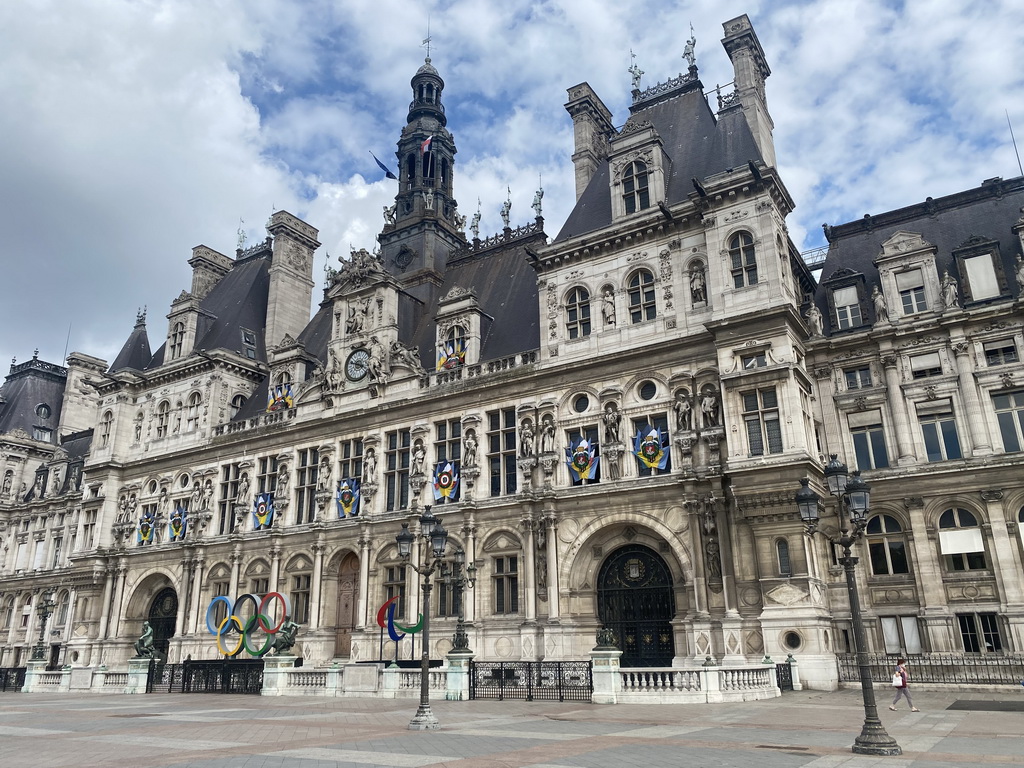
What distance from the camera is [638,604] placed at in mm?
30609

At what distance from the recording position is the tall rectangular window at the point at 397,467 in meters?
37.4

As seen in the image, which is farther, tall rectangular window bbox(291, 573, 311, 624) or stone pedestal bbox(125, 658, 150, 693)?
tall rectangular window bbox(291, 573, 311, 624)

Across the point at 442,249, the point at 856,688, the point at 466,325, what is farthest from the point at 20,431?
the point at 856,688

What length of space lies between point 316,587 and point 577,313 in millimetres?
18165

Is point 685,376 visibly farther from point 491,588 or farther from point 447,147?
point 447,147

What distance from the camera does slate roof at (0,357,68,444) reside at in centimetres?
6619

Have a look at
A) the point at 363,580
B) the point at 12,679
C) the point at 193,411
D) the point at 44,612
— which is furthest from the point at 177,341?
the point at 363,580

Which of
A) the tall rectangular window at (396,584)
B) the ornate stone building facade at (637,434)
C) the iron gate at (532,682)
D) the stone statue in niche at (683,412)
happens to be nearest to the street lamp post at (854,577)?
the iron gate at (532,682)

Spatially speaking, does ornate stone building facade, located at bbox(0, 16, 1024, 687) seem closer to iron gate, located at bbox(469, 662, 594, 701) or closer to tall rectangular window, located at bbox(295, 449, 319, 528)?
tall rectangular window, located at bbox(295, 449, 319, 528)

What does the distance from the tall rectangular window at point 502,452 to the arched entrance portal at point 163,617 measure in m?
22.6

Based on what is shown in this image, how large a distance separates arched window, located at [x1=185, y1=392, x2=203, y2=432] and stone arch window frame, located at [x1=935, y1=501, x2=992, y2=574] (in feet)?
129

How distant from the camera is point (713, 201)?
104 feet

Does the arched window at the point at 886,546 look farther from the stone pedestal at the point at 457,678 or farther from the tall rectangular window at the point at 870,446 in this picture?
the stone pedestal at the point at 457,678

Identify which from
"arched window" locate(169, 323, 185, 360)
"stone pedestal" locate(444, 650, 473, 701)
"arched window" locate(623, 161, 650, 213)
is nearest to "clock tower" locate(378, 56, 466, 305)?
"arched window" locate(169, 323, 185, 360)
